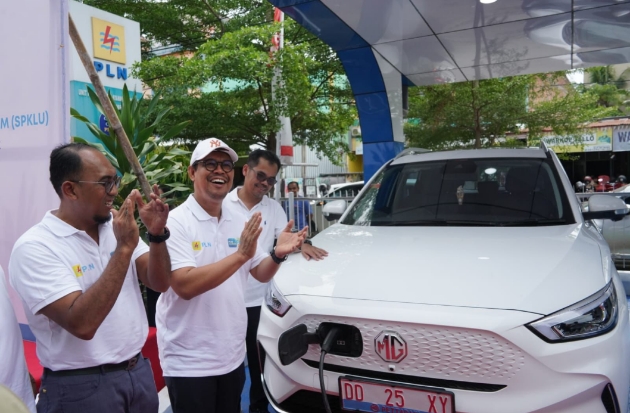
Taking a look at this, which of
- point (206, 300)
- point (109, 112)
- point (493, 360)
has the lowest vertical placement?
point (493, 360)

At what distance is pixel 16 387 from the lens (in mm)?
1764

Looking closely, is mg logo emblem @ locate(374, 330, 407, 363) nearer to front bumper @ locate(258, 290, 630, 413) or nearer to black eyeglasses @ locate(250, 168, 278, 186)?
front bumper @ locate(258, 290, 630, 413)

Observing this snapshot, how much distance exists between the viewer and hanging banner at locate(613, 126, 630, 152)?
76.1ft

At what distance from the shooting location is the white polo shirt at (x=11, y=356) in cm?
171

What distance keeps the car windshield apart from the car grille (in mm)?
1373

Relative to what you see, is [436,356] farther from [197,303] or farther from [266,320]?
[197,303]

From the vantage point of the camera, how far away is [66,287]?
1727 mm

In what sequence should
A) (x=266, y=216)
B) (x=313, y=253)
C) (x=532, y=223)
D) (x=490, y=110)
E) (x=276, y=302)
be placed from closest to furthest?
1. (x=276, y=302)
2. (x=313, y=253)
3. (x=532, y=223)
4. (x=266, y=216)
5. (x=490, y=110)

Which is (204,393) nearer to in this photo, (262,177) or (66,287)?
(66,287)

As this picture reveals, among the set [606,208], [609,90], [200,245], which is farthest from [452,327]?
[609,90]

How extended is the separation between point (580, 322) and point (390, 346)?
0.78 metres

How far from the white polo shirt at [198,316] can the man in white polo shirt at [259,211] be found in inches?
26.4

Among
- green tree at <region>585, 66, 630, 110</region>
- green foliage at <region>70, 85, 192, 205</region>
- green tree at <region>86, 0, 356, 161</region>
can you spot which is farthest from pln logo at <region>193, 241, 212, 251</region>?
green tree at <region>585, 66, 630, 110</region>

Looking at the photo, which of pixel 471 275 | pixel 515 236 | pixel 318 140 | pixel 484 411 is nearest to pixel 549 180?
pixel 515 236
